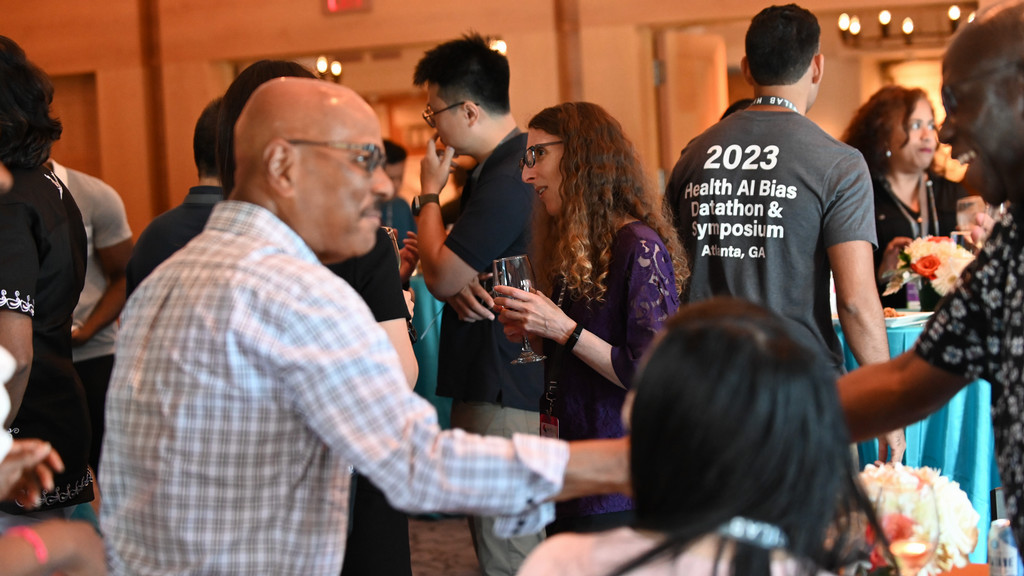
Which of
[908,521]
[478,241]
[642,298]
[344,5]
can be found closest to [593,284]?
[642,298]

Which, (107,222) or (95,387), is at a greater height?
(107,222)

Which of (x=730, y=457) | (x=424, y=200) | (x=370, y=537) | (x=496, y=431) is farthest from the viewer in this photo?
(x=424, y=200)

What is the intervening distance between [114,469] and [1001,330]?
132cm

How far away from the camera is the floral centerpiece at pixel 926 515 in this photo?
4.73ft

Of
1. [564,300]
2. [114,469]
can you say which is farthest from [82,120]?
[114,469]

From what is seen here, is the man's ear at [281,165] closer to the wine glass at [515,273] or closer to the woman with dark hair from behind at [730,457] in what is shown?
the woman with dark hair from behind at [730,457]

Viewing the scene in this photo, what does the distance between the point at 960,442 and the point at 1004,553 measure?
241cm

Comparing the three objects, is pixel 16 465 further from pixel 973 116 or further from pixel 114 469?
pixel 973 116

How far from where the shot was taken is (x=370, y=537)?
7.13 feet

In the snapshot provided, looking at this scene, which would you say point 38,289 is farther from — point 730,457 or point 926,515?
point 926,515

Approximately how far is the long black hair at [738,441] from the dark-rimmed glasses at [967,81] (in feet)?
1.57

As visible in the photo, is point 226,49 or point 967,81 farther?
point 226,49

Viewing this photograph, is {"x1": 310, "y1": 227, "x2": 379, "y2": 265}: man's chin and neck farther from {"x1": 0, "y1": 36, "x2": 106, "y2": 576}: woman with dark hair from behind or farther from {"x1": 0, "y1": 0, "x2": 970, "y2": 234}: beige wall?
{"x1": 0, "y1": 0, "x2": 970, "y2": 234}: beige wall

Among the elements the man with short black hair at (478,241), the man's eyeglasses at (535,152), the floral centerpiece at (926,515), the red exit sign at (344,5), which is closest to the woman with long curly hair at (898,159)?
the man with short black hair at (478,241)
